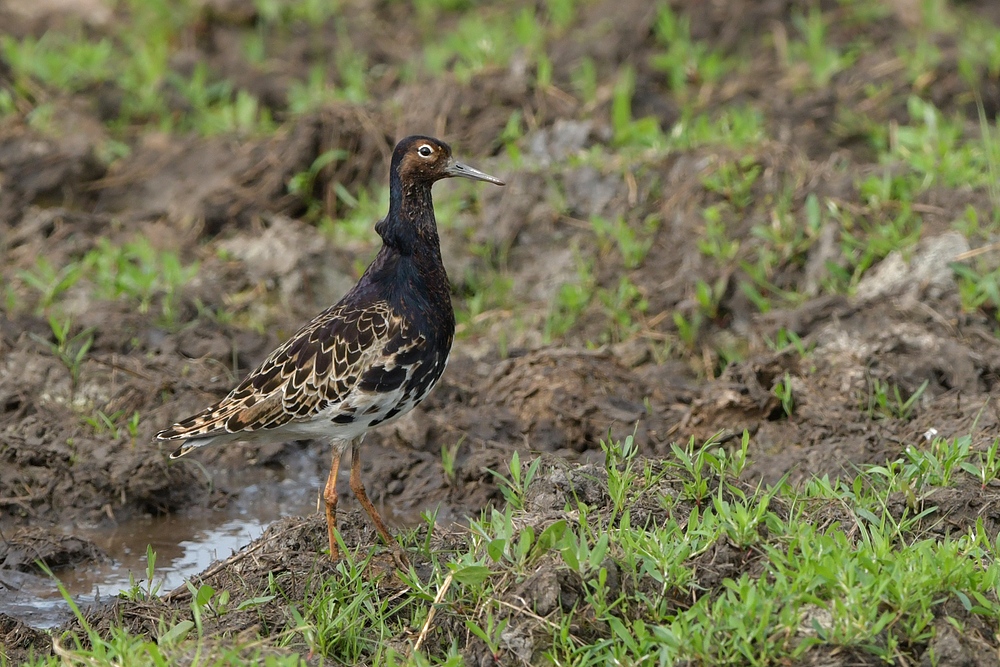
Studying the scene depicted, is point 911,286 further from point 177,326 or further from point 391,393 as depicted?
point 177,326

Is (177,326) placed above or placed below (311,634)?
below

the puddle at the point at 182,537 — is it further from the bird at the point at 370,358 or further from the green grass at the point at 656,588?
the green grass at the point at 656,588

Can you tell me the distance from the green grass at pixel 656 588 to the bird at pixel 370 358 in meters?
0.62

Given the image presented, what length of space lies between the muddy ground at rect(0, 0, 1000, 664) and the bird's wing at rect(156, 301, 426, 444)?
1.91 feet

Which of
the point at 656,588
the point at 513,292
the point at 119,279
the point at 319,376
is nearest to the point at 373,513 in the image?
the point at 319,376

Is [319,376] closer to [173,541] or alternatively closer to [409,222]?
[409,222]

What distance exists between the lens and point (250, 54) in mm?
11578

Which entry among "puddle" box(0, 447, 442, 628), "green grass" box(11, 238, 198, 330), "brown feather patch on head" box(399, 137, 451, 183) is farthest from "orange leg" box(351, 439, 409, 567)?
"green grass" box(11, 238, 198, 330)

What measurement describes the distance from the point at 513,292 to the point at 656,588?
4234 millimetres

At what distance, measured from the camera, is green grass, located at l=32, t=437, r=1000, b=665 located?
4.54 meters

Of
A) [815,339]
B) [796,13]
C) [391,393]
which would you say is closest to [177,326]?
[391,393]

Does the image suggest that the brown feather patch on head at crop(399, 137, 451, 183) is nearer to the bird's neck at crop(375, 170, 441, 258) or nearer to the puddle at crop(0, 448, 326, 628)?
the bird's neck at crop(375, 170, 441, 258)

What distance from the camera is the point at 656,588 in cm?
485

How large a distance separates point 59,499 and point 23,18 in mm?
6621
